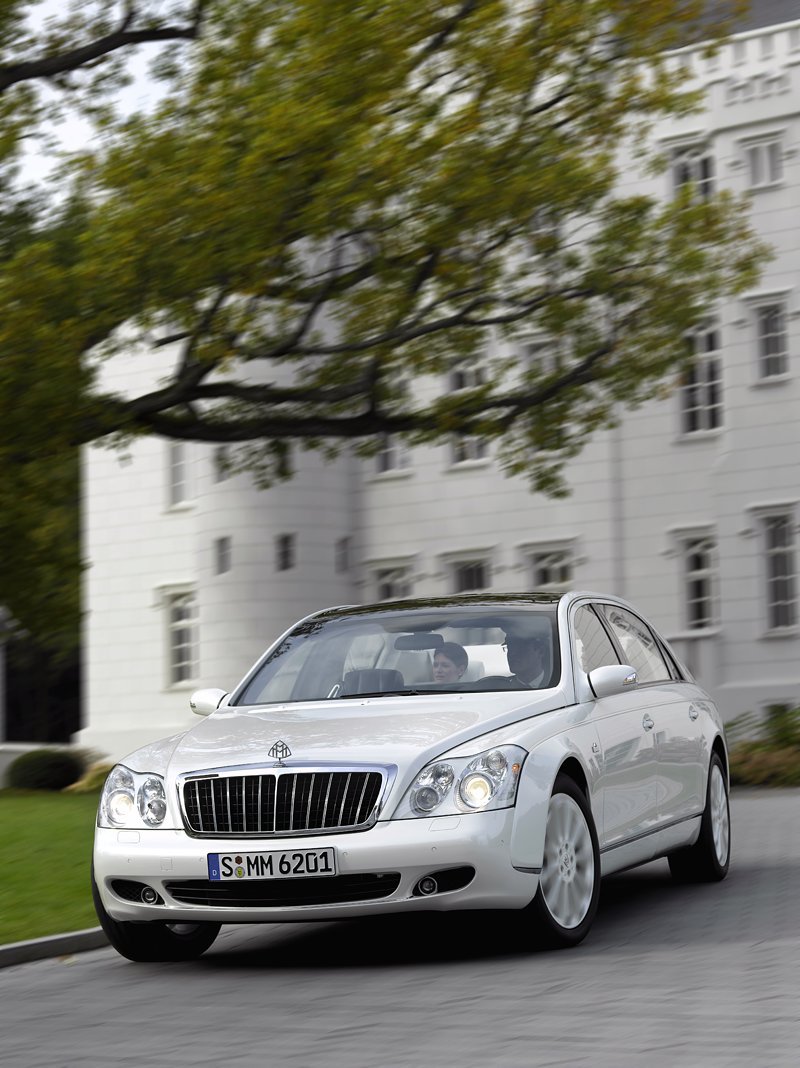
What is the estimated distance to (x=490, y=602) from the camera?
10016 mm

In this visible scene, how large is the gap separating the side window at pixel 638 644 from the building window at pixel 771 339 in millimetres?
23562

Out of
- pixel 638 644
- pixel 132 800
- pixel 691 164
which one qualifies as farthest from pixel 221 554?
pixel 132 800

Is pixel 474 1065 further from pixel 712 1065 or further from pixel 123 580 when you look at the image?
pixel 123 580

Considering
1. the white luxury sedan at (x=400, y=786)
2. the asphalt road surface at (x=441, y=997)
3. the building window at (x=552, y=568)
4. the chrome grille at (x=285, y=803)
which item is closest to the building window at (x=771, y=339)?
the building window at (x=552, y=568)

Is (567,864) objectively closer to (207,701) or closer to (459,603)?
(459,603)

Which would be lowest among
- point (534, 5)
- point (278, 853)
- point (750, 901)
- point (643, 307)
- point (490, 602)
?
point (750, 901)

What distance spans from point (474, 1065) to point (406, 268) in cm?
1636

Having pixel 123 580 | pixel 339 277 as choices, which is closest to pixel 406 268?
pixel 339 277

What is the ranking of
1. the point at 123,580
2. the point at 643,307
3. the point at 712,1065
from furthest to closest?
the point at 123,580 < the point at 643,307 < the point at 712,1065

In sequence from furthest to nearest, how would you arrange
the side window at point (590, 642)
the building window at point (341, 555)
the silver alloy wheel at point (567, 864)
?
the building window at point (341, 555) → the side window at point (590, 642) → the silver alloy wheel at point (567, 864)

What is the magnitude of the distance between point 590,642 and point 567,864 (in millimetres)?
1679

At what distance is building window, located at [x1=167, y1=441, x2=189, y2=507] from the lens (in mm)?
42188

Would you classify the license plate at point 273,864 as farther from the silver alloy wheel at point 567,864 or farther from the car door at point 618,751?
the car door at point 618,751

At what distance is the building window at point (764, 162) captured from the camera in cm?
3403
